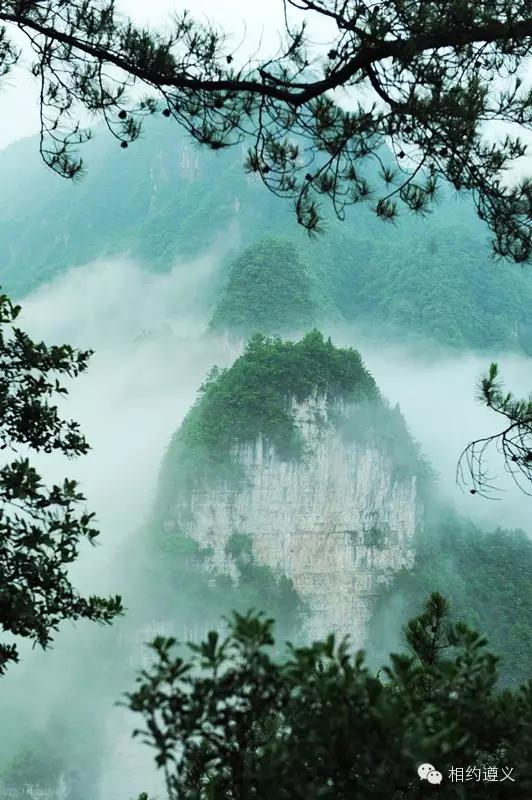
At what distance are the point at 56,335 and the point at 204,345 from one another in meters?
18.9

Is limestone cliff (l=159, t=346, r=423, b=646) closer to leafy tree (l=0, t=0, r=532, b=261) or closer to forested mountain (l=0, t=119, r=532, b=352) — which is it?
forested mountain (l=0, t=119, r=532, b=352)

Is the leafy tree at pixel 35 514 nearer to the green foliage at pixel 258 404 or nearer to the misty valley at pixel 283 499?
the misty valley at pixel 283 499

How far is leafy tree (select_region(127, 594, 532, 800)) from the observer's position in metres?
0.94

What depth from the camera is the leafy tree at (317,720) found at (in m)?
0.94

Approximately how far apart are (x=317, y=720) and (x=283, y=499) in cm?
2217

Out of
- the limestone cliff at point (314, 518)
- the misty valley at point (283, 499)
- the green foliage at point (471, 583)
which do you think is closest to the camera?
the misty valley at point (283, 499)

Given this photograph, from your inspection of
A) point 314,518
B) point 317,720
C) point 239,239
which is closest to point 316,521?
point 314,518

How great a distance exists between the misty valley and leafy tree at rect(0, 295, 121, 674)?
13cm

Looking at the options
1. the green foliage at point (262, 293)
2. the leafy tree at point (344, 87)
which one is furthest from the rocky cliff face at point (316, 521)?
the leafy tree at point (344, 87)

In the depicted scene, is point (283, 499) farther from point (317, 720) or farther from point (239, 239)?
point (239, 239)

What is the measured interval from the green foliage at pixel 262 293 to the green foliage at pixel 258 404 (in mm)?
8088

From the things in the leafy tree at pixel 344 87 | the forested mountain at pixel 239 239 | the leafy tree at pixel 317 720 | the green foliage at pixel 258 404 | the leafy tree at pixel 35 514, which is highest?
the forested mountain at pixel 239 239

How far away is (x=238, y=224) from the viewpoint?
45031mm

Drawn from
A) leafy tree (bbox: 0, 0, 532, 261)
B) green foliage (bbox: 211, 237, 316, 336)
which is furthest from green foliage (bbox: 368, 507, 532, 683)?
leafy tree (bbox: 0, 0, 532, 261)
